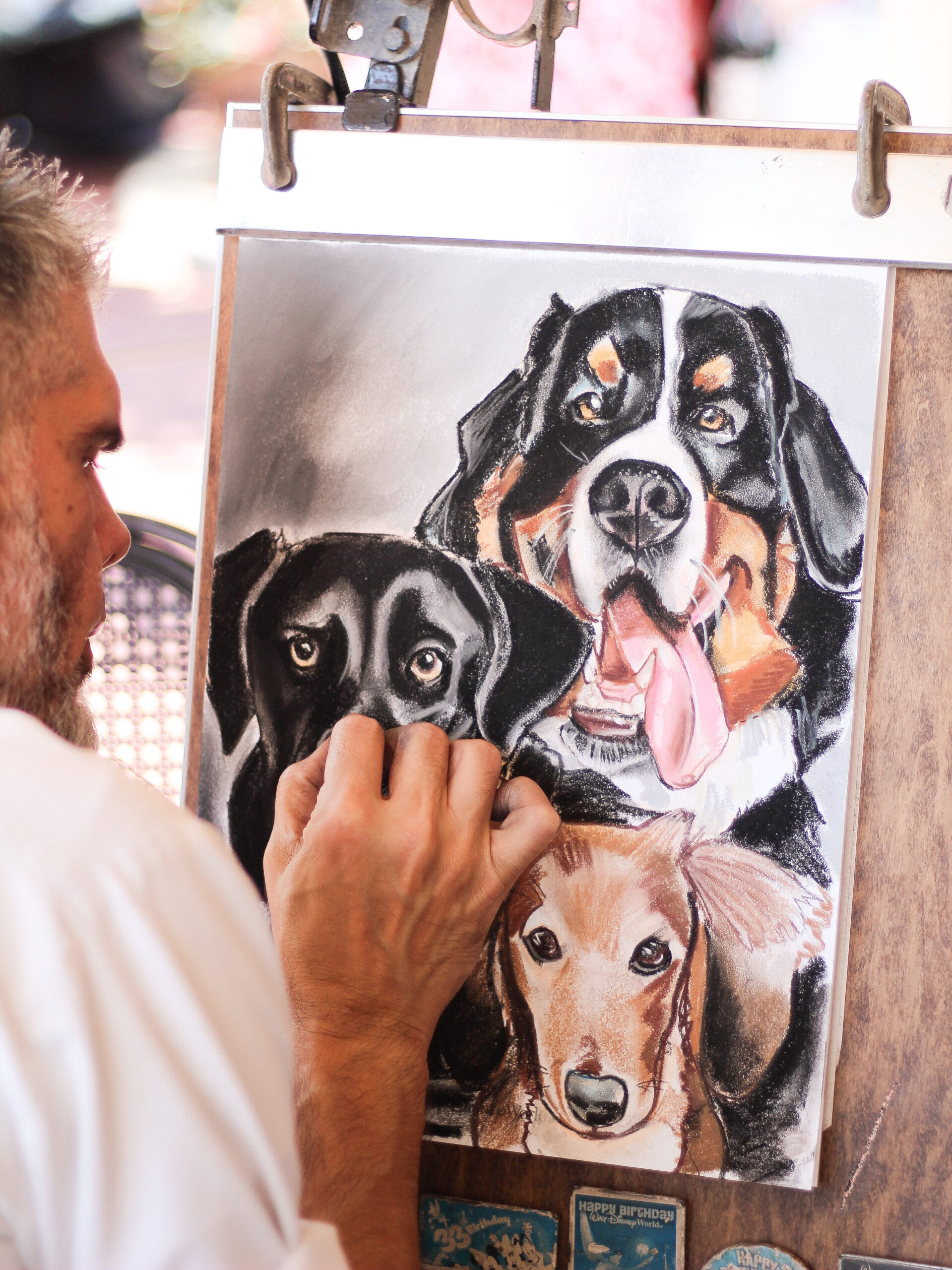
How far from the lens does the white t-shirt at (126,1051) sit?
20.7 inches

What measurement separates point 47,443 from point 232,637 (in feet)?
0.77

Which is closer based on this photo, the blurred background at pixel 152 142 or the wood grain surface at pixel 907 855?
the wood grain surface at pixel 907 855

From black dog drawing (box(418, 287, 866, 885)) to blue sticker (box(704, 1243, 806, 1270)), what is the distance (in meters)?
0.30

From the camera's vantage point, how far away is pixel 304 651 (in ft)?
3.07

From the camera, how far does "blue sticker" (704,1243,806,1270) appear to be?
860 millimetres

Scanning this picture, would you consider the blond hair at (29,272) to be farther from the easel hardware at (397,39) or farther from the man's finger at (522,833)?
the man's finger at (522,833)

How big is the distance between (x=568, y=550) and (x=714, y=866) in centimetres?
27

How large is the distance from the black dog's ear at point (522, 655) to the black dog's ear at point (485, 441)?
0.13 feet

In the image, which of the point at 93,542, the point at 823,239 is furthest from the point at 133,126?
the point at 823,239

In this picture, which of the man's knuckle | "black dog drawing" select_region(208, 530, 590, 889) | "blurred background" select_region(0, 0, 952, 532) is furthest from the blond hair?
"blurred background" select_region(0, 0, 952, 532)

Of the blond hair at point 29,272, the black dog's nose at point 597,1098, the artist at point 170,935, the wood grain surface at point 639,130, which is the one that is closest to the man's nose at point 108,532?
the artist at point 170,935

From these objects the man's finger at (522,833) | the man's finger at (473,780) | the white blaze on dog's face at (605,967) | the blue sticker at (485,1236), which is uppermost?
the man's finger at (473,780)

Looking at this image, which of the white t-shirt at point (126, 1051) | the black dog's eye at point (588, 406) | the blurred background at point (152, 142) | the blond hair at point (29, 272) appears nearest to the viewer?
the white t-shirt at point (126, 1051)

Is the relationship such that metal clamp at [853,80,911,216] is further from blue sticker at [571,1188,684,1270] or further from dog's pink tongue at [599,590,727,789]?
blue sticker at [571,1188,684,1270]
